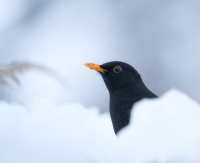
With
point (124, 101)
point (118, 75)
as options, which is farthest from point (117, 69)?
point (124, 101)

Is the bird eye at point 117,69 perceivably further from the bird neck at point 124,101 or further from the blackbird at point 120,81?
the bird neck at point 124,101

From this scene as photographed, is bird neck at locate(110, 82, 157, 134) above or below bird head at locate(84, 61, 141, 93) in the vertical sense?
below

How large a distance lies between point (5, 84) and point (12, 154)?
112 mm

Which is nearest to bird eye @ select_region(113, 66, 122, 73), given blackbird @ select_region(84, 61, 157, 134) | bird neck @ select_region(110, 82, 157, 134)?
blackbird @ select_region(84, 61, 157, 134)

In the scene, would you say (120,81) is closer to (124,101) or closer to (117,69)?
(117,69)

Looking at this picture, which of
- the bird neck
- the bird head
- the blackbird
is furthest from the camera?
the bird head

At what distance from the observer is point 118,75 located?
2893mm

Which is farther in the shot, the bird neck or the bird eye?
the bird eye

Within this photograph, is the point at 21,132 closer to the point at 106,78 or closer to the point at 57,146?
the point at 57,146

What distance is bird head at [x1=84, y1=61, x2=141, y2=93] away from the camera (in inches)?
113

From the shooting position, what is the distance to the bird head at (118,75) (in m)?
2.87

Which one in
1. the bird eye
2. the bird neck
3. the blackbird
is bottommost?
the bird neck

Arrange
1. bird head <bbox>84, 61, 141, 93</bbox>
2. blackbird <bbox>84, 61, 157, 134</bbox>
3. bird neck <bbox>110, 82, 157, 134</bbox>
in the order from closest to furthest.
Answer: bird neck <bbox>110, 82, 157, 134</bbox> → blackbird <bbox>84, 61, 157, 134</bbox> → bird head <bbox>84, 61, 141, 93</bbox>

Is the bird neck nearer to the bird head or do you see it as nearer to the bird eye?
the bird head
